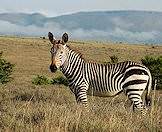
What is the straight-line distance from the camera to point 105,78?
11.6m

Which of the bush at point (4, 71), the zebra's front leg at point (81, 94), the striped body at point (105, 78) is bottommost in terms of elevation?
the bush at point (4, 71)

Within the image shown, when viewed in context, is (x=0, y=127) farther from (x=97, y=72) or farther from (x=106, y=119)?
(x=97, y=72)

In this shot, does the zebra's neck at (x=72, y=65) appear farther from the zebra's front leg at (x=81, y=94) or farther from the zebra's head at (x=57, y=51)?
the zebra's front leg at (x=81, y=94)

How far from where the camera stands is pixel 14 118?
7160 mm

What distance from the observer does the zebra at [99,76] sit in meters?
11.1

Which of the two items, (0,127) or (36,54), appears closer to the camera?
(0,127)

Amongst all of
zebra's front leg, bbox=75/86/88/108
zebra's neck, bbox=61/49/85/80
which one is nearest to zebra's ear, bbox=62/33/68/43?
zebra's neck, bbox=61/49/85/80

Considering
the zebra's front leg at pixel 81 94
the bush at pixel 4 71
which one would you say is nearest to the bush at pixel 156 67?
the bush at pixel 4 71

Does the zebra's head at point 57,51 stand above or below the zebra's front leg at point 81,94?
above

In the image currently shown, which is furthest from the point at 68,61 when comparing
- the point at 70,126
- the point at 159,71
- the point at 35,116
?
the point at 159,71

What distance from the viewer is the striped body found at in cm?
1115

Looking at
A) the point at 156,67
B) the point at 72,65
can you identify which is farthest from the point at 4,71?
the point at 72,65

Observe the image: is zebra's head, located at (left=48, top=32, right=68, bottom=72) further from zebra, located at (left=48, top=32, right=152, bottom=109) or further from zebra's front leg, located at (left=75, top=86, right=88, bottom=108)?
zebra's front leg, located at (left=75, top=86, right=88, bottom=108)

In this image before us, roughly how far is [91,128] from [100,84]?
485 centimetres
